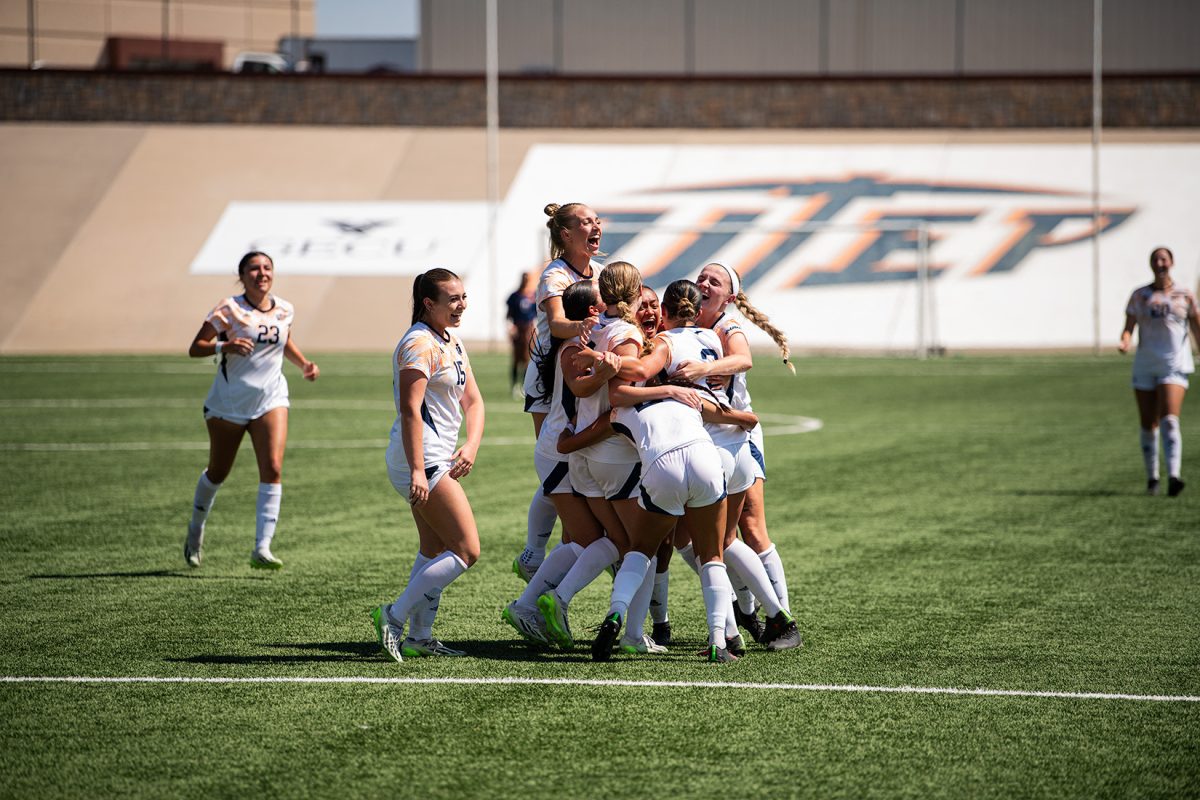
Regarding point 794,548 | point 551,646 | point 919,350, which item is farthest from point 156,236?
point 551,646

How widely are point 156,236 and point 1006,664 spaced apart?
33420 millimetres

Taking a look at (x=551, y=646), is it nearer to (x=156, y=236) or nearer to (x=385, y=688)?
(x=385, y=688)

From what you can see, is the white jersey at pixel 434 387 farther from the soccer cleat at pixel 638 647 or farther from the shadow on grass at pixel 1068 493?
the shadow on grass at pixel 1068 493

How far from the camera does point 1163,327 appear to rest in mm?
13977

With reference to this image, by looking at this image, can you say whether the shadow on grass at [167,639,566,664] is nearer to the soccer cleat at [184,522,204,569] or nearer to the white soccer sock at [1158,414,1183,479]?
the soccer cleat at [184,522,204,569]

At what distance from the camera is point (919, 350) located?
3462 centimetres

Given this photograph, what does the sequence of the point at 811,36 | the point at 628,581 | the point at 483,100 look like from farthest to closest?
1. the point at 811,36
2. the point at 483,100
3. the point at 628,581

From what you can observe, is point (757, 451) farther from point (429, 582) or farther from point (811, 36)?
point (811, 36)

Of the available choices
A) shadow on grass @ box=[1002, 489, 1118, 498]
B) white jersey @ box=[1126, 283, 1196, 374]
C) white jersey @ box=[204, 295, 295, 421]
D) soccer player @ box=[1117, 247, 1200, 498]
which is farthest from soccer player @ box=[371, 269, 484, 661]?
white jersey @ box=[1126, 283, 1196, 374]

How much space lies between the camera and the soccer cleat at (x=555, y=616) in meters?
7.42

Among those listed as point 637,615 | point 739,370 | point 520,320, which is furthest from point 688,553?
point 520,320

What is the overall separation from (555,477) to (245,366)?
3581mm

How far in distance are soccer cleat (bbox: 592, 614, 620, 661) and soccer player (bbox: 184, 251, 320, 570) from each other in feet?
12.0

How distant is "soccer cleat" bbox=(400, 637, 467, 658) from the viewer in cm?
754
